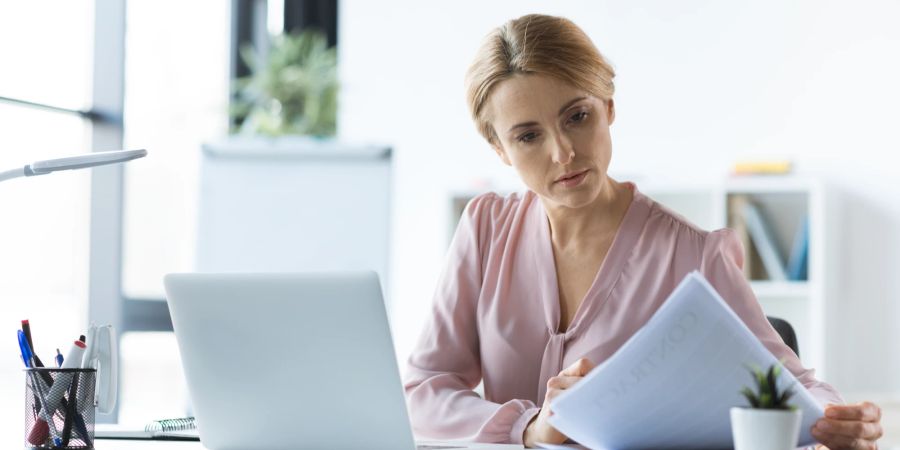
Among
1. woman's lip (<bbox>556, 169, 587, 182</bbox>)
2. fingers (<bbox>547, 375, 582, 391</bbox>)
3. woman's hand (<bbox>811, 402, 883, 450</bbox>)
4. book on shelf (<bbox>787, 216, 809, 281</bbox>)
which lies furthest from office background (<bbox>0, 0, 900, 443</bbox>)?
woman's hand (<bbox>811, 402, 883, 450</bbox>)

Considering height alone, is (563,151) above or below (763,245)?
above

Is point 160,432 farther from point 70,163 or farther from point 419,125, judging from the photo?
point 419,125

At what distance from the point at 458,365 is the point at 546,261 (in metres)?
0.23

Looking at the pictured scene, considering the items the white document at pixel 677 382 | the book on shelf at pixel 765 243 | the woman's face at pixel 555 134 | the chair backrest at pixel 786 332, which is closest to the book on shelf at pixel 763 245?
the book on shelf at pixel 765 243

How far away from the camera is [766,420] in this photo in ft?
3.46

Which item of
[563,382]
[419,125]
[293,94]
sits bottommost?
[563,382]

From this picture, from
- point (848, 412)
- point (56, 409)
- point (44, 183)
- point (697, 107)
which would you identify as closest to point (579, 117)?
point (848, 412)

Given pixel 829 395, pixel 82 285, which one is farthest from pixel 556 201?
pixel 82 285

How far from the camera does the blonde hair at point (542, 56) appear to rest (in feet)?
5.62

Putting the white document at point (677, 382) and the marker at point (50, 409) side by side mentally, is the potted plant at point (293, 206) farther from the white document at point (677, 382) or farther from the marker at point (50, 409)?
the white document at point (677, 382)

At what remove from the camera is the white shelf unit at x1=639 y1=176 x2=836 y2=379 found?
3693 millimetres

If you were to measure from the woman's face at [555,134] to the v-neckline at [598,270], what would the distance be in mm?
88

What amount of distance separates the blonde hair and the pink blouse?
0.25 m

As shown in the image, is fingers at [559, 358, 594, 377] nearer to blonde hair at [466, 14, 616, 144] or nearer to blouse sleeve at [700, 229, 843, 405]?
blouse sleeve at [700, 229, 843, 405]
